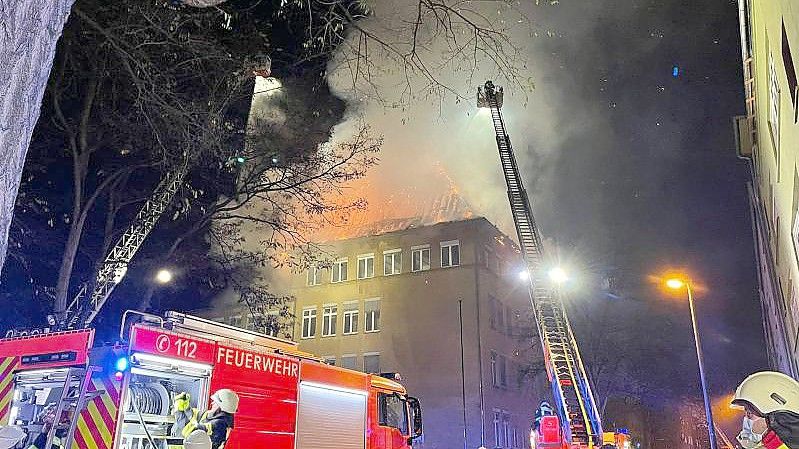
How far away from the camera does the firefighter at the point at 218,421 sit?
6.14 m

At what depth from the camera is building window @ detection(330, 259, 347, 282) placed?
99.2 ft

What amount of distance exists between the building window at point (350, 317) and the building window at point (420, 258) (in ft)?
11.2

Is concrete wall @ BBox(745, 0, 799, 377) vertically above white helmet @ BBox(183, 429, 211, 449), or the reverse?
concrete wall @ BBox(745, 0, 799, 377)

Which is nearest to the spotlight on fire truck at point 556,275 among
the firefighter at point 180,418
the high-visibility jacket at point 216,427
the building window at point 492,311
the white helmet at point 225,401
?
the building window at point 492,311

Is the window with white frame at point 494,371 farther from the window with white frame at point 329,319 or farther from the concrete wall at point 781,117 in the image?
the concrete wall at point 781,117

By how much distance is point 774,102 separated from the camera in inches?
347

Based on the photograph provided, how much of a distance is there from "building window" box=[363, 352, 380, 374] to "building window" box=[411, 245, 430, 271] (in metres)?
4.35

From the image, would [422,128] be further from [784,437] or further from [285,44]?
[784,437]

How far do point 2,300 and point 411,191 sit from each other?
19197mm

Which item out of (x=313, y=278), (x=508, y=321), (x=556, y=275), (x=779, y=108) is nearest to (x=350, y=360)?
(x=313, y=278)

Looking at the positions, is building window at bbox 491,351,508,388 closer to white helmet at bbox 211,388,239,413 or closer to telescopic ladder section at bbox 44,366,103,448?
white helmet at bbox 211,388,239,413

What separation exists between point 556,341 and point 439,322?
39.6 ft

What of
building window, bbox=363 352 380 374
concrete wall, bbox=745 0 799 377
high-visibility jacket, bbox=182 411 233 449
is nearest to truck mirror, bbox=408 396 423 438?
high-visibility jacket, bbox=182 411 233 449

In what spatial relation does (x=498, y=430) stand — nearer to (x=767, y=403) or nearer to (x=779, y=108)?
(x=779, y=108)
